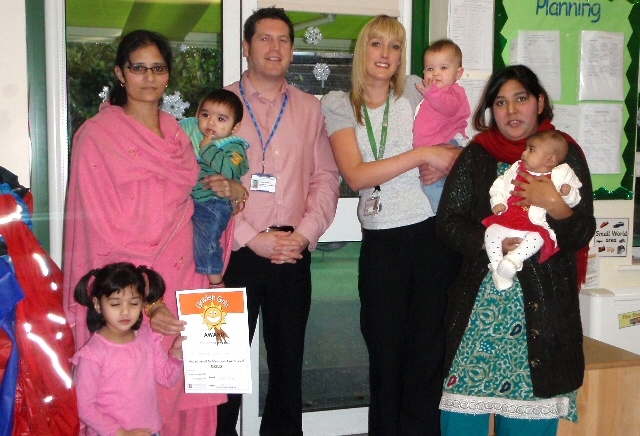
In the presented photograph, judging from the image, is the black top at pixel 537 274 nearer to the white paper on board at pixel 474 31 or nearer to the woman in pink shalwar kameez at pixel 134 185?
the woman in pink shalwar kameez at pixel 134 185

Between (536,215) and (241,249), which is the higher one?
(536,215)

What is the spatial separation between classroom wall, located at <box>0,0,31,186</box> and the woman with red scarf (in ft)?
5.64

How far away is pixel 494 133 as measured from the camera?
2158 millimetres

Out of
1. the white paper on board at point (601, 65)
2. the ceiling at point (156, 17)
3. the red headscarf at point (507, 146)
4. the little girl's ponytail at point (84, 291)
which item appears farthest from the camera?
the white paper on board at point (601, 65)

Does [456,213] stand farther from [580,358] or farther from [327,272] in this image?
[327,272]

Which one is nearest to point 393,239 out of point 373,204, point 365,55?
point 373,204

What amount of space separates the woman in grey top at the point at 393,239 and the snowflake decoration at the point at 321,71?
654 millimetres

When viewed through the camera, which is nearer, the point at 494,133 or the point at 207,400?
the point at 494,133

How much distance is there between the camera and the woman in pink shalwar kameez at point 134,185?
2.05m

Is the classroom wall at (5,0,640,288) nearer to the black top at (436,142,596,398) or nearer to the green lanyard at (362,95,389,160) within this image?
the green lanyard at (362,95,389,160)

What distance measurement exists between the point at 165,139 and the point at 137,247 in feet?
1.22

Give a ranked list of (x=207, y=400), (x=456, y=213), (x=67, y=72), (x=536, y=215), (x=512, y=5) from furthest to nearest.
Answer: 1. (x=512, y=5)
2. (x=67, y=72)
3. (x=207, y=400)
4. (x=456, y=213)
5. (x=536, y=215)

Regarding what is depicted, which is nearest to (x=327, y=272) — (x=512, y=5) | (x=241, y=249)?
(x=241, y=249)

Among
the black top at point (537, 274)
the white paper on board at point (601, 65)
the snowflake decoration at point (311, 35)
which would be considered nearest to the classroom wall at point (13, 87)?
the snowflake decoration at point (311, 35)
